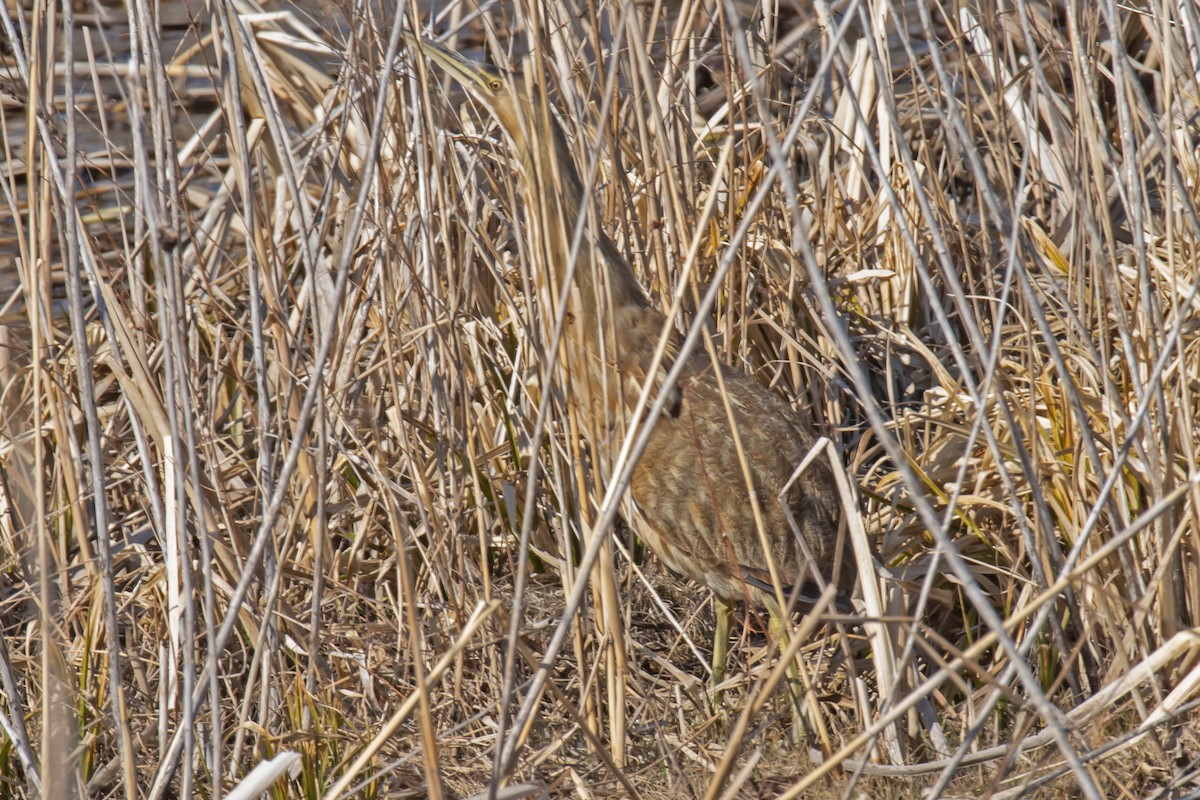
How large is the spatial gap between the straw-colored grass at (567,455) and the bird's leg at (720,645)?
0.04m

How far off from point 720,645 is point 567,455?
1.29 feet

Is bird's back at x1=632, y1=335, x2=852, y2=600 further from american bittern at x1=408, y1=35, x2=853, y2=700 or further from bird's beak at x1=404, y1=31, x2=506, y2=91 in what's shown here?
bird's beak at x1=404, y1=31, x2=506, y2=91

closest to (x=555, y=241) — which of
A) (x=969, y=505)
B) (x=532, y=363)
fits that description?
(x=532, y=363)

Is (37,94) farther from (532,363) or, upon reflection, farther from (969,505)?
(969,505)

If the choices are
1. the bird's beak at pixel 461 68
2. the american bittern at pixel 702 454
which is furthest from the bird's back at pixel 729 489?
the bird's beak at pixel 461 68

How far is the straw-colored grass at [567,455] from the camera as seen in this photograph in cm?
133

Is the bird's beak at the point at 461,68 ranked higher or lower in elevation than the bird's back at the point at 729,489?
higher

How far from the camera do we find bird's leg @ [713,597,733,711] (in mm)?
1958

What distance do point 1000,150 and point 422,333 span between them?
865mm

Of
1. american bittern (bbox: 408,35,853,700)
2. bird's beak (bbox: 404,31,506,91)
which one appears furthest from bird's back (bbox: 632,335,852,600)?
bird's beak (bbox: 404,31,506,91)

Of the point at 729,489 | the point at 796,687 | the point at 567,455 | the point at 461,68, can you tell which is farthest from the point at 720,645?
the point at 461,68

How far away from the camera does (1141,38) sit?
10.4 ft

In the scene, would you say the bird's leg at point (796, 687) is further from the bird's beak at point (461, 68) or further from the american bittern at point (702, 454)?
the bird's beak at point (461, 68)

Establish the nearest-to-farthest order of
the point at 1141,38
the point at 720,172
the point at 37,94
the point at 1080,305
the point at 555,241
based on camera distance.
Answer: the point at 720,172, the point at 37,94, the point at 1080,305, the point at 555,241, the point at 1141,38
